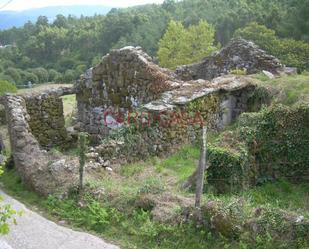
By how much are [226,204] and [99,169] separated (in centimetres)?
393

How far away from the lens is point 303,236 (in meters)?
7.21

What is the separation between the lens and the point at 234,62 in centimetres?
2005

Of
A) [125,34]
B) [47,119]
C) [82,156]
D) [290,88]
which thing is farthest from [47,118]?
[125,34]

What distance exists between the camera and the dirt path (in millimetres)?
8328

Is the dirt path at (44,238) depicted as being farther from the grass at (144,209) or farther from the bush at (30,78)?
the bush at (30,78)

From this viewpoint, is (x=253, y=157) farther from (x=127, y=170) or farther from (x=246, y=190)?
(x=127, y=170)

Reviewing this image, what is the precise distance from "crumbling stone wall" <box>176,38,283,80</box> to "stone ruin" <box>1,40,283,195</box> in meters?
0.04

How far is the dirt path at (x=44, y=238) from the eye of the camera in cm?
833

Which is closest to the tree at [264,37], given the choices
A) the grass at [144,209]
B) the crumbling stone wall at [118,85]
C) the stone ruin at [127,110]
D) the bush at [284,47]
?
the bush at [284,47]

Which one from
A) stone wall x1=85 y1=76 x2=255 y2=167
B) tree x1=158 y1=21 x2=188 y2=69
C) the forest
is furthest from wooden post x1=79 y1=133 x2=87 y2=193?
tree x1=158 y1=21 x2=188 y2=69

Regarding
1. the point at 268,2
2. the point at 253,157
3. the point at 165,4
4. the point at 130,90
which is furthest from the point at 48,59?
the point at 253,157

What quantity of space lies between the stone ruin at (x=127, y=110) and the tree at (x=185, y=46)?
98.1 feet

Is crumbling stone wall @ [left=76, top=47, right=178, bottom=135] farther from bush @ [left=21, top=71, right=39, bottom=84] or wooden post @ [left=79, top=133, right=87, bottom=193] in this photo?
bush @ [left=21, top=71, right=39, bottom=84]

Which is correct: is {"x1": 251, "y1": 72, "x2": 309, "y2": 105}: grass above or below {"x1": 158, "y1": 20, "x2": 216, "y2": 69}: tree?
above
